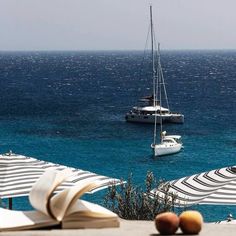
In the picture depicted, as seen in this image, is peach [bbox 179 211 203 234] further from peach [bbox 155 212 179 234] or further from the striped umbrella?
the striped umbrella

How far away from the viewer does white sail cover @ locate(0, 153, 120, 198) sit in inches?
621

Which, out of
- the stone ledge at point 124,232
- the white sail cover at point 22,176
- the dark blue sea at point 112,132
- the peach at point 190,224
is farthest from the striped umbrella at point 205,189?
the dark blue sea at point 112,132

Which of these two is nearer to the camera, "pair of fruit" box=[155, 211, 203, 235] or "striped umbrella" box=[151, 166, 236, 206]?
"pair of fruit" box=[155, 211, 203, 235]

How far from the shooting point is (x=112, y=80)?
15162cm

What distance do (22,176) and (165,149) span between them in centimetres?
3314

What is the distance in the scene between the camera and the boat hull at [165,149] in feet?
158

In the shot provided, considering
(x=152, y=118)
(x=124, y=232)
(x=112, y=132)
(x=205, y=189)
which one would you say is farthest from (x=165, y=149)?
(x=124, y=232)

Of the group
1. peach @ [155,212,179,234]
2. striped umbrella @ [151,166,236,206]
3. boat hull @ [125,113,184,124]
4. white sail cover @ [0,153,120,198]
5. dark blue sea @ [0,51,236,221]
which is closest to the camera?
peach @ [155,212,179,234]

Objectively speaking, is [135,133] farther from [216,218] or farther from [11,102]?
[11,102]

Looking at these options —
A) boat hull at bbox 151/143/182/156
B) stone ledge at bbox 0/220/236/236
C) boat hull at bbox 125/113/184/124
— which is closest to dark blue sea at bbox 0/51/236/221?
boat hull at bbox 151/143/182/156

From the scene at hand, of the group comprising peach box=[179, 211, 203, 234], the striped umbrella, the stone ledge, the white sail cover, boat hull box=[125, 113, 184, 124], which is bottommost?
boat hull box=[125, 113, 184, 124]

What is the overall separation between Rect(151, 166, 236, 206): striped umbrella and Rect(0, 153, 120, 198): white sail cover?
1747 millimetres

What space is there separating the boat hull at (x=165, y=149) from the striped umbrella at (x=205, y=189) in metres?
30.2

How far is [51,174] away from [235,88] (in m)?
125
